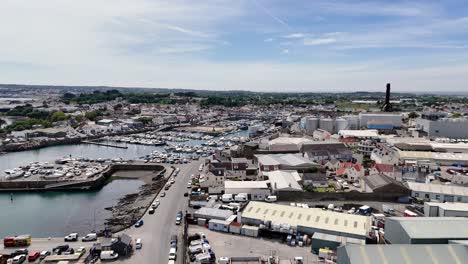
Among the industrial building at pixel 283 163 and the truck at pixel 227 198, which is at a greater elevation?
the industrial building at pixel 283 163

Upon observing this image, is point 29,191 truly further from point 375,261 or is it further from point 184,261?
point 375,261

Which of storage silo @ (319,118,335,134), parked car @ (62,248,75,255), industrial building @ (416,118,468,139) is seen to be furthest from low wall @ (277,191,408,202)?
storage silo @ (319,118,335,134)

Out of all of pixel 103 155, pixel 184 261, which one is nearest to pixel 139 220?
pixel 184 261

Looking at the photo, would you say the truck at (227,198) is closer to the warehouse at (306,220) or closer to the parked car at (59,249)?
the warehouse at (306,220)

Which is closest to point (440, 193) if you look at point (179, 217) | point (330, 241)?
point (330, 241)

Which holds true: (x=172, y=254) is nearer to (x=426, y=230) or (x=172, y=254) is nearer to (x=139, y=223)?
(x=139, y=223)

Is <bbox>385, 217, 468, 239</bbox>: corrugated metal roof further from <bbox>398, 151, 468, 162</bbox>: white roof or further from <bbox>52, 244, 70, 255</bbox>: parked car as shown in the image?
<bbox>398, 151, 468, 162</bbox>: white roof

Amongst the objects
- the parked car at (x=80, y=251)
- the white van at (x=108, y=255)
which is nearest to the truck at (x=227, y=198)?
the white van at (x=108, y=255)
